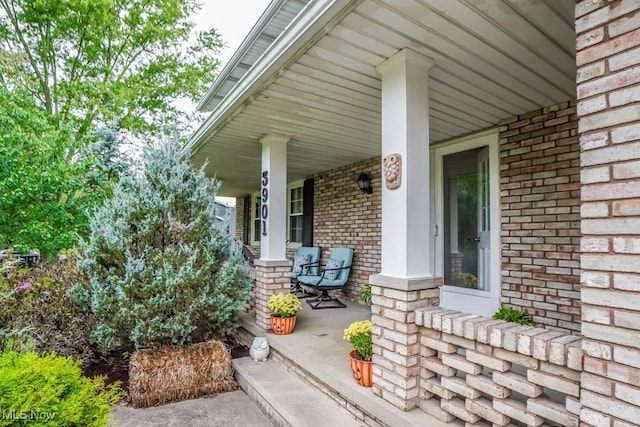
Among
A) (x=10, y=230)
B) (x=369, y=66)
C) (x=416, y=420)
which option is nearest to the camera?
(x=416, y=420)

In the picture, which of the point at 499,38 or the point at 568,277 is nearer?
the point at 499,38

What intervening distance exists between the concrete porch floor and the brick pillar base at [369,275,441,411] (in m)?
Answer: 0.08

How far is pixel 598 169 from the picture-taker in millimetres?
1333

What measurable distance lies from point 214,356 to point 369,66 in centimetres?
292

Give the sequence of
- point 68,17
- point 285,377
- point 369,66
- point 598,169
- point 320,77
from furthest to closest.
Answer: point 68,17 → point 285,377 → point 320,77 → point 369,66 → point 598,169

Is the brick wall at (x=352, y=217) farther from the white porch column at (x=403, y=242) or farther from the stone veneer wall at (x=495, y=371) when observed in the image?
the stone veneer wall at (x=495, y=371)

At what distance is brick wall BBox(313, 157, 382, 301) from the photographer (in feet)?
18.1

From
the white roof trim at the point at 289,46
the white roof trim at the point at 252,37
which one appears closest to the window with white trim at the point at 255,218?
the white roof trim at the point at 252,37

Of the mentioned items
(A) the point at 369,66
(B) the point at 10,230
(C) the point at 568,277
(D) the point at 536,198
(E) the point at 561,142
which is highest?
(A) the point at 369,66

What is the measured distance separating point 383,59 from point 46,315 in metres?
3.97

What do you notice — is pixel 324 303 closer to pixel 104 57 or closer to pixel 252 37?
pixel 252 37

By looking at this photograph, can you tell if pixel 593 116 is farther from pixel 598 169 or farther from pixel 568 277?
pixel 568 277

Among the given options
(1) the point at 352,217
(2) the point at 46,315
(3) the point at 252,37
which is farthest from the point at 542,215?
(2) the point at 46,315

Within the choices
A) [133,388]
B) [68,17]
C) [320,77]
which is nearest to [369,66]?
[320,77]
